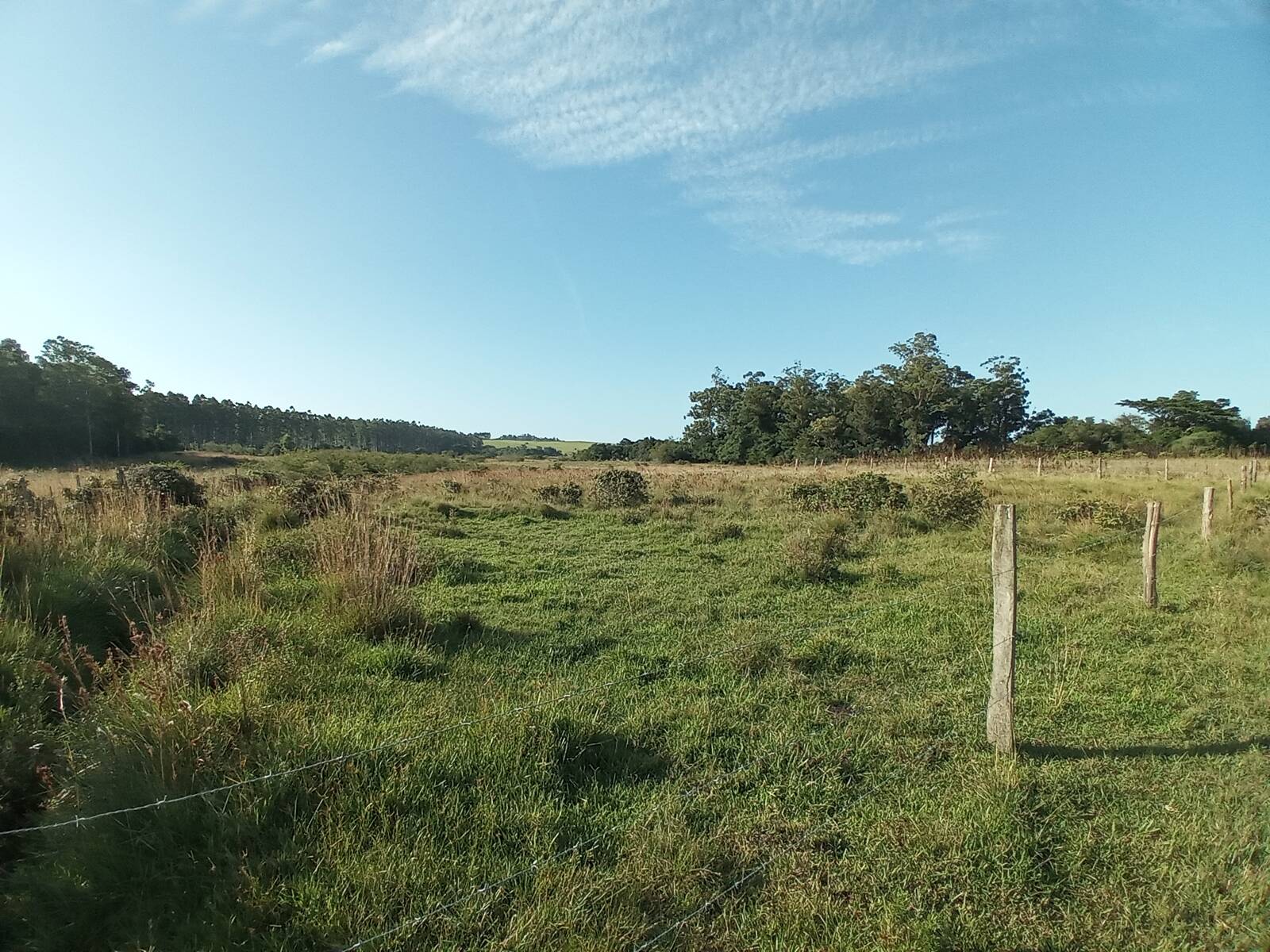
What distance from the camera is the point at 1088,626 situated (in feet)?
22.3

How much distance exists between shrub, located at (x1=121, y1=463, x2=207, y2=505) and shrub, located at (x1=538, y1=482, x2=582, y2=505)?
9.20 metres

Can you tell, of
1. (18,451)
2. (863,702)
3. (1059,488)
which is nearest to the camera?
(863,702)

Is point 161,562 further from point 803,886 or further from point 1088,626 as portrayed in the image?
point 1088,626

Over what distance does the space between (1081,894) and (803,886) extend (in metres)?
1.25

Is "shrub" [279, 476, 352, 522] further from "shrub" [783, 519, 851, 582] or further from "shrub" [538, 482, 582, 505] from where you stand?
"shrub" [783, 519, 851, 582]

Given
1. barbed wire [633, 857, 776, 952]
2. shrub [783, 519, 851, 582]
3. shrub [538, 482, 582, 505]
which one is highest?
shrub [538, 482, 582, 505]

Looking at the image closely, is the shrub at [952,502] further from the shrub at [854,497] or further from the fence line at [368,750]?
the fence line at [368,750]

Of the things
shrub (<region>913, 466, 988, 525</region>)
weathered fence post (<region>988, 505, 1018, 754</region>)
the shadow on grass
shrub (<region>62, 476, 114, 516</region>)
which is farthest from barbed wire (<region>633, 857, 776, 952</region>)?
shrub (<region>913, 466, 988, 525</region>)

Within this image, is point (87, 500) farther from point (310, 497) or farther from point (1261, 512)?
point (1261, 512)

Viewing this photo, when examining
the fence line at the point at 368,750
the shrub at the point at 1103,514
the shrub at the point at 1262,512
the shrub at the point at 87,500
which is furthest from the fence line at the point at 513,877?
the shrub at the point at 1262,512

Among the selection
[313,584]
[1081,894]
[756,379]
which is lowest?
[1081,894]

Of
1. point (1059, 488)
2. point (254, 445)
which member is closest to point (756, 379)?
point (1059, 488)

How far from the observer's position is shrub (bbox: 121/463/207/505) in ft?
38.3

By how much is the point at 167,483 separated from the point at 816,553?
13.0 meters
